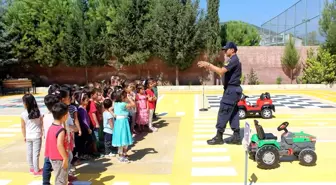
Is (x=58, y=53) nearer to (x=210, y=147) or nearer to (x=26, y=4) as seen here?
(x=26, y=4)

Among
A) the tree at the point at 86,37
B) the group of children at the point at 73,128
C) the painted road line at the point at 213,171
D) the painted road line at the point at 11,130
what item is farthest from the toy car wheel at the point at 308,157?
the tree at the point at 86,37

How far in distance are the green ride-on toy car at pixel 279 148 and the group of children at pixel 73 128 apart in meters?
2.32

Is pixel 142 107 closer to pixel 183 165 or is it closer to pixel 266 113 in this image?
pixel 183 165

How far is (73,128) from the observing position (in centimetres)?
542

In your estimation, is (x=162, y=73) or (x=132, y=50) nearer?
(x=132, y=50)

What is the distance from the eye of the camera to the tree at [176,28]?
74.7ft

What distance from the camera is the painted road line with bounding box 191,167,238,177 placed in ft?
18.1

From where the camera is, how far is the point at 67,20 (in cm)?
2442

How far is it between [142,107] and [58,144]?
15.3ft

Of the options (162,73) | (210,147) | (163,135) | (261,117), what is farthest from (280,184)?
(162,73)

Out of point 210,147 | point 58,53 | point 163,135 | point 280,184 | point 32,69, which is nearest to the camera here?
point 280,184

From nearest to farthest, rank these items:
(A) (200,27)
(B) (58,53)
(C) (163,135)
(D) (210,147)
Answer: (D) (210,147) < (C) (163,135) < (A) (200,27) < (B) (58,53)

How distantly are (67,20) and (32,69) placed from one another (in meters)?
5.51

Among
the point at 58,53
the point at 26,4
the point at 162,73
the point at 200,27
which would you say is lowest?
the point at 162,73
